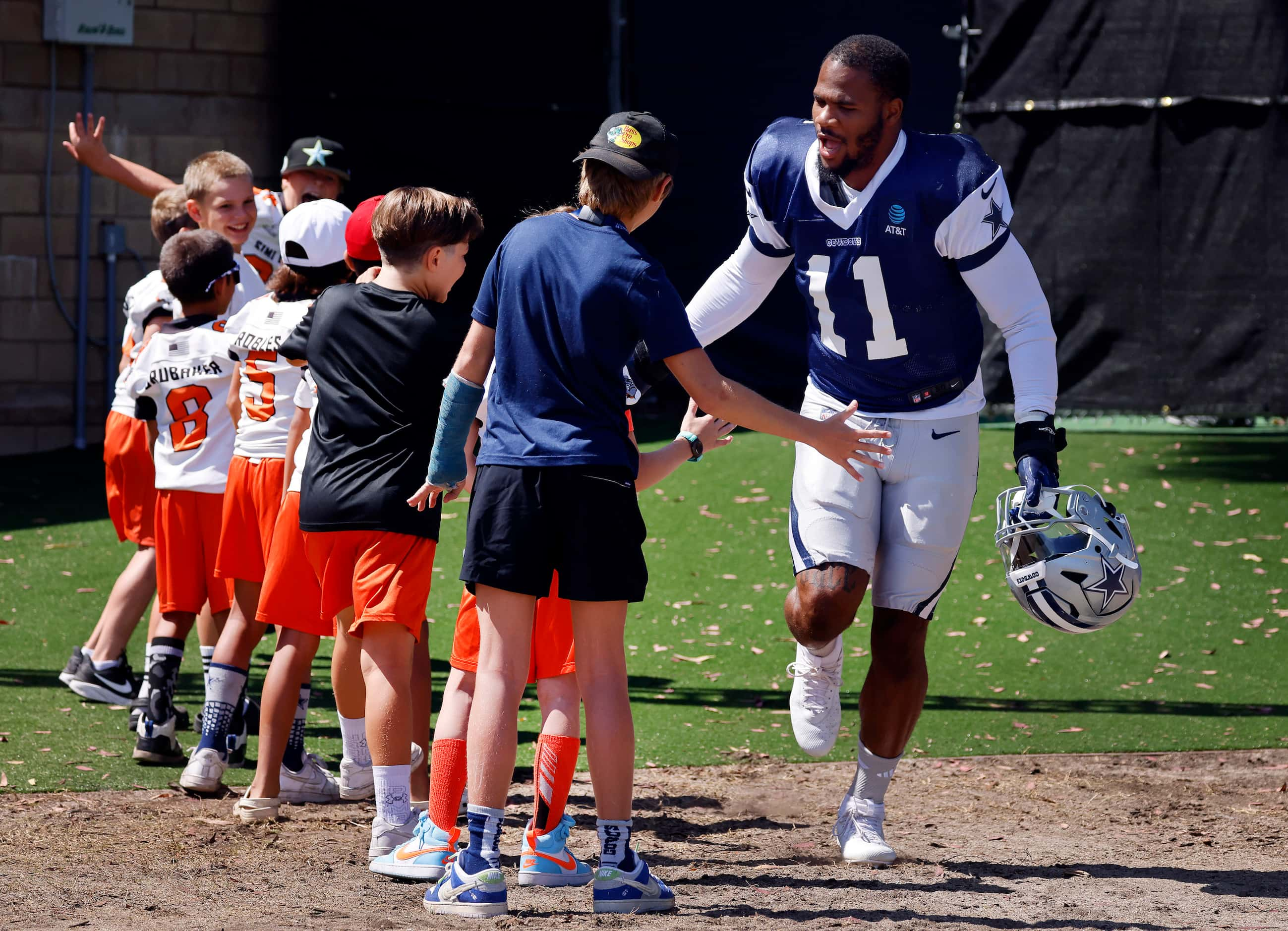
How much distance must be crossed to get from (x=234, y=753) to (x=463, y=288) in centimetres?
829

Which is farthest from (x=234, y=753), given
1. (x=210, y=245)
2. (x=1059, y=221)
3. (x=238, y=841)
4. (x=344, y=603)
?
(x=1059, y=221)

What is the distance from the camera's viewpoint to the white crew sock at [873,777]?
4180 mm

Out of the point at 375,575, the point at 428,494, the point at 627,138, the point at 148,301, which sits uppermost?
the point at 627,138

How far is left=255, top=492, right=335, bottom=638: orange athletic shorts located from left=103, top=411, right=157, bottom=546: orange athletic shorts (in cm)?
174

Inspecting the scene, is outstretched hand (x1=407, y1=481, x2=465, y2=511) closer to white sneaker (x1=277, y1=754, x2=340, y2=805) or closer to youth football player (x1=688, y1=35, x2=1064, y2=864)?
youth football player (x1=688, y1=35, x2=1064, y2=864)

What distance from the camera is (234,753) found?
5.09 m

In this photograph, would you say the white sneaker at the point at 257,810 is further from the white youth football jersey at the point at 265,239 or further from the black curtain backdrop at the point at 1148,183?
the black curtain backdrop at the point at 1148,183

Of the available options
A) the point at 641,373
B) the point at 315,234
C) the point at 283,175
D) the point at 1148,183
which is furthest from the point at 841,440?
the point at 1148,183

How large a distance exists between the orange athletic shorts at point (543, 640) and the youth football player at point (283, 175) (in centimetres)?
309

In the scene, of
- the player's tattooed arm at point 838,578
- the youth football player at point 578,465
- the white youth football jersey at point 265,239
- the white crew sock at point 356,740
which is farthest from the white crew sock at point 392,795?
the white youth football jersey at point 265,239

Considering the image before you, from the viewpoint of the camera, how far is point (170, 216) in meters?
6.20

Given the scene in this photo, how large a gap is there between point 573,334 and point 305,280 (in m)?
1.46

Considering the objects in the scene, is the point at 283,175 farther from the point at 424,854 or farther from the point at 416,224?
the point at 424,854

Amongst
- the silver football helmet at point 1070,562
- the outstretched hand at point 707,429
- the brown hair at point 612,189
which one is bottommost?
the silver football helmet at point 1070,562
